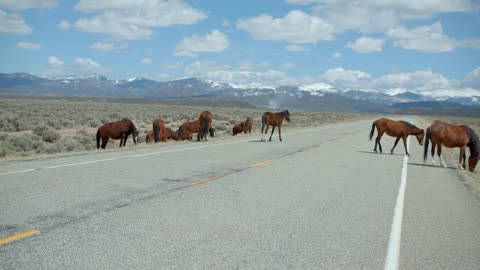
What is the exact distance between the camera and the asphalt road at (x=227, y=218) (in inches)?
204

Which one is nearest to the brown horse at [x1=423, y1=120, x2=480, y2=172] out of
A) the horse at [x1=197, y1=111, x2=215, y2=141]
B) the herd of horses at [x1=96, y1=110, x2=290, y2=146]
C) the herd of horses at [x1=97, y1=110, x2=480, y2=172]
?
the herd of horses at [x1=97, y1=110, x2=480, y2=172]

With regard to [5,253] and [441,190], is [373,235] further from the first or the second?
[441,190]

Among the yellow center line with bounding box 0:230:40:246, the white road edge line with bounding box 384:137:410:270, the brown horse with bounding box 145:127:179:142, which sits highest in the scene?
the yellow center line with bounding box 0:230:40:246

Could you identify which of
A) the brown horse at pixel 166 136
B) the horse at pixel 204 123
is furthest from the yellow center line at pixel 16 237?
the brown horse at pixel 166 136

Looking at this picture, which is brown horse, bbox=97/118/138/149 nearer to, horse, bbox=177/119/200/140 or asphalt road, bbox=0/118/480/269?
horse, bbox=177/119/200/140

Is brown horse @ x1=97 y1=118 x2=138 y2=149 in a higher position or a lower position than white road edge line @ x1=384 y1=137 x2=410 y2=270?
higher

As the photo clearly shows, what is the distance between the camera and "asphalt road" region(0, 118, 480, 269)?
17.0 ft

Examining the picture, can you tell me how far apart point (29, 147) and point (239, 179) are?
15505mm

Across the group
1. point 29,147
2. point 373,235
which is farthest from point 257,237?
point 29,147

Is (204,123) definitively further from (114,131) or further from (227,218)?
(227,218)

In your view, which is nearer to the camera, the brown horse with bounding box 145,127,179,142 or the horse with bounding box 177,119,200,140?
the brown horse with bounding box 145,127,179,142

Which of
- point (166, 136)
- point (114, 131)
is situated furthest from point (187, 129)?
point (114, 131)

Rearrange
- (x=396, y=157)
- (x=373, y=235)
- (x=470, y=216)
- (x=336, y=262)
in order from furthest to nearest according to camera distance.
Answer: (x=396, y=157) → (x=470, y=216) → (x=373, y=235) → (x=336, y=262)

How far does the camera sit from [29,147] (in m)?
22.5
